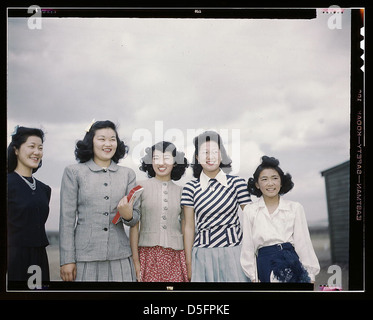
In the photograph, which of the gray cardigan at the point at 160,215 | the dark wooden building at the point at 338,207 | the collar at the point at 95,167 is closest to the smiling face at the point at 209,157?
the gray cardigan at the point at 160,215

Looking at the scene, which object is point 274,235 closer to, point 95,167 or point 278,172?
point 278,172

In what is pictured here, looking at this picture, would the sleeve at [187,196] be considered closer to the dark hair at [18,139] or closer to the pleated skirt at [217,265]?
the pleated skirt at [217,265]

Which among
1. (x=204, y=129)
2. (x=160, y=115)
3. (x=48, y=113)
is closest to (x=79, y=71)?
(x=48, y=113)

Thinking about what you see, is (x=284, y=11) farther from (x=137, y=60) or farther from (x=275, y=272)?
(x=275, y=272)

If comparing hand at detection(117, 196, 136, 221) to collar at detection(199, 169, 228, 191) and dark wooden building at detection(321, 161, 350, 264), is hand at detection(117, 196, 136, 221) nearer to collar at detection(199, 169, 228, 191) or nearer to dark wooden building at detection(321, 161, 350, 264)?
collar at detection(199, 169, 228, 191)

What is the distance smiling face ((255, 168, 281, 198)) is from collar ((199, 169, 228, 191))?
0.21 meters

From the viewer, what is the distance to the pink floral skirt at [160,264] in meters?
4.19

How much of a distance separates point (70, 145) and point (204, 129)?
2.85 feet

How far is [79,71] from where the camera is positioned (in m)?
4.19

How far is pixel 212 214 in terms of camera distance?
4203mm

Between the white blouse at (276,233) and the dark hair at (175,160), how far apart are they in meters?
0.49

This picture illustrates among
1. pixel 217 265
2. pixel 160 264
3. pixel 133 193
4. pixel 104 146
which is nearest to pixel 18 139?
pixel 104 146

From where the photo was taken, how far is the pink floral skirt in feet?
13.8

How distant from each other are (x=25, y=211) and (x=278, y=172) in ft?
5.38
